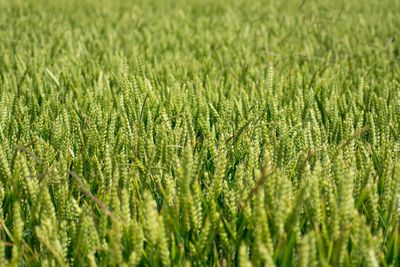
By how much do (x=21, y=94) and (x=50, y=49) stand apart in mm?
923

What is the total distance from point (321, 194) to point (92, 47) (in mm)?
2084

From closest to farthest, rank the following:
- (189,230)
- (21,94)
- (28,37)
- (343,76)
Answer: (189,230)
(21,94)
(343,76)
(28,37)

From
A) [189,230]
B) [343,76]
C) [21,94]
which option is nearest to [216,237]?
[189,230]

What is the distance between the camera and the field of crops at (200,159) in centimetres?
99

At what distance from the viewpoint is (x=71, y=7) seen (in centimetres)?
473

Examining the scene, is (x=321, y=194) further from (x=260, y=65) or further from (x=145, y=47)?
(x=145, y=47)

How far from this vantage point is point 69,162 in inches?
54.3

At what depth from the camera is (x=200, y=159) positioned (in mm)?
1259

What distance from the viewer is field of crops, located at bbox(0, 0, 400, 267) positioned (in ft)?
3.24

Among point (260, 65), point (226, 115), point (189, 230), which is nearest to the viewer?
point (189, 230)

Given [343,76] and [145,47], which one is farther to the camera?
[145,47]

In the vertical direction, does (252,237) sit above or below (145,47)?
above

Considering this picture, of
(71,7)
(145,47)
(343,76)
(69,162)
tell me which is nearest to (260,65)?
(343,76)

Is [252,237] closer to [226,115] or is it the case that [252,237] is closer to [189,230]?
[189,230]
